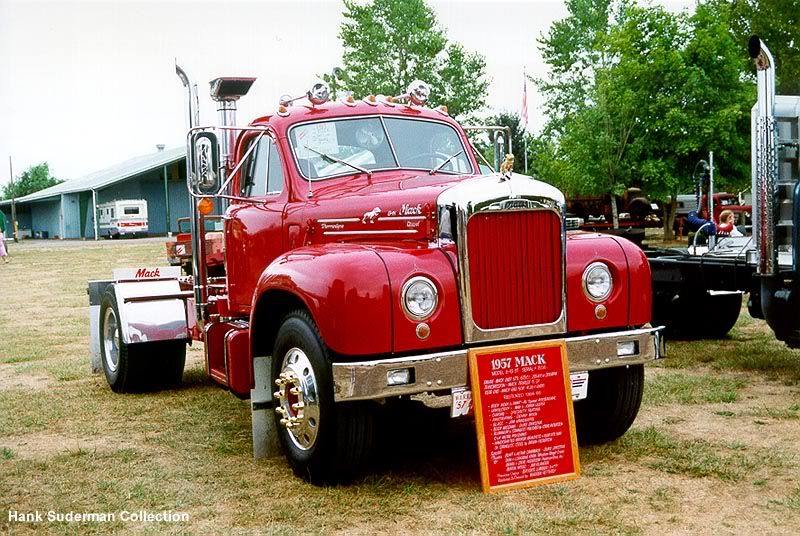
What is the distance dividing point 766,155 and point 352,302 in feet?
14.6

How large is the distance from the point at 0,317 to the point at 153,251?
17.9 meters

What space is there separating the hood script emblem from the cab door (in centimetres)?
74

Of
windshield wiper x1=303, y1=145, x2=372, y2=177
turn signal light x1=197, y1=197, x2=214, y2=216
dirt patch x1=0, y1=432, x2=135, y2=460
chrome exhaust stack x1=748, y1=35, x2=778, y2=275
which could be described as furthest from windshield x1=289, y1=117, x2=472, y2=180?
chrome exhaust stack x1=748, y1=35, x2=778, y2=275

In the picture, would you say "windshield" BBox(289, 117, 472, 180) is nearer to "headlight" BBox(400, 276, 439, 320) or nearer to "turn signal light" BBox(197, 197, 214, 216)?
"turn signal light" BBox(197, 197, 214, 216)

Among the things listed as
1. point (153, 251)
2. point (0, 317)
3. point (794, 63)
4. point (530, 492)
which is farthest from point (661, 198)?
point (530, 492)

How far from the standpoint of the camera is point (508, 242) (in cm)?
502

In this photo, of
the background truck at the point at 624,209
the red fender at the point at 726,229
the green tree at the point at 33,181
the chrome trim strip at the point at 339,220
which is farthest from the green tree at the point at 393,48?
the green tree at the point at 33,181

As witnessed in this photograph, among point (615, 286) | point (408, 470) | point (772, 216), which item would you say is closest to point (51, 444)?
point (408, 470)

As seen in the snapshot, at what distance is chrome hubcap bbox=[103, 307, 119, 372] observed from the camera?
830cm

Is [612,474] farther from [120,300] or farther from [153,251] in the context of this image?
[153,251]

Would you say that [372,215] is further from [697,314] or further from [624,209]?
[624,209]

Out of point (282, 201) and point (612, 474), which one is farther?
point (282, 201)

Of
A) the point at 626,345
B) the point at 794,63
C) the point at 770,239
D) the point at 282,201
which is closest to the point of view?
the point at 626,345

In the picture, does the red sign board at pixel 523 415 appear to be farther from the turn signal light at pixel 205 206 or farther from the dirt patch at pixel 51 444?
the turn signal light at pixel 205 206
